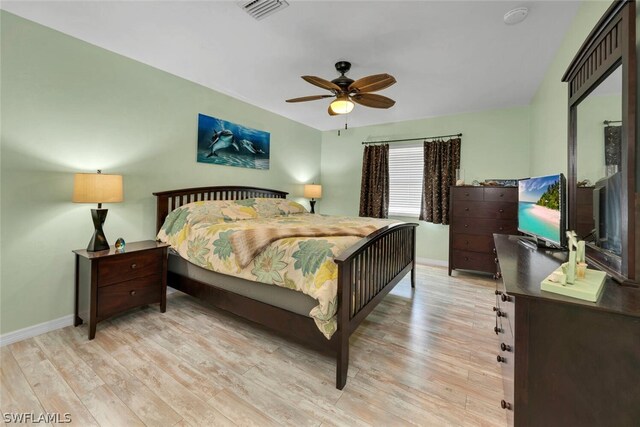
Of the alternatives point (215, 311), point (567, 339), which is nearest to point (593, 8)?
point (567, 339)

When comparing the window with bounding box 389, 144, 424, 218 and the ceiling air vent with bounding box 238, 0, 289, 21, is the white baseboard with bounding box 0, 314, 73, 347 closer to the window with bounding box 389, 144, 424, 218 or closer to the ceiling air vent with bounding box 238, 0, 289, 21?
the ceiling air vent with bounding box 238, 0, 289, 21

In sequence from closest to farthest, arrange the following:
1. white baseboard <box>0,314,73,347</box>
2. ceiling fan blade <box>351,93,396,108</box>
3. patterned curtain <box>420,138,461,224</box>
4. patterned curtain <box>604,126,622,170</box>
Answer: patterned curtain <box>604,126,622,170</box>
white baseboard <box>0,314,73,347</box>
ceiling fan blade <box>351,93,396,108</box>
patterned curtain <box>420,138,461,224</box>

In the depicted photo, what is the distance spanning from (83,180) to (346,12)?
2474 mm

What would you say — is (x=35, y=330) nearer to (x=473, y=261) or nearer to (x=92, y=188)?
(x=92, y=188)

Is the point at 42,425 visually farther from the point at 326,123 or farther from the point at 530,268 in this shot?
the point at 326,123

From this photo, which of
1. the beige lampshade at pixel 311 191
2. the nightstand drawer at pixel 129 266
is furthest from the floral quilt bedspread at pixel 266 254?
the beige lampshade at pixel 311 191

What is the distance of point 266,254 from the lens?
6.66 feet

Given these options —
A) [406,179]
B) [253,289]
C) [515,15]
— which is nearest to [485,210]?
[406,179]

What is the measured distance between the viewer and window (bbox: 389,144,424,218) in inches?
190

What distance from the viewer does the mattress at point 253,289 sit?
185cm

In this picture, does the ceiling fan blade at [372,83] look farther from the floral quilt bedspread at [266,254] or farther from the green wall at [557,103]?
Answer: the floral quilt bedspread at [266,254]

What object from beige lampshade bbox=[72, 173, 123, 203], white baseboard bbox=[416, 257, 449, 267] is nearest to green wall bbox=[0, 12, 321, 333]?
beige lampshade bbox=[72, 173, 123, 203]

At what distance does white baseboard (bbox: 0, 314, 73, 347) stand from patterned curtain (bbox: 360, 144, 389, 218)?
434cm

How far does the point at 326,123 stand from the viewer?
515 cm
